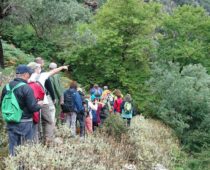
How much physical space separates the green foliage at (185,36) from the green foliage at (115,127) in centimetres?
2327

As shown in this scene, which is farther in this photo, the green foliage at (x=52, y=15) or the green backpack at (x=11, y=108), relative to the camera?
the green foliage at (x=52, y=15)

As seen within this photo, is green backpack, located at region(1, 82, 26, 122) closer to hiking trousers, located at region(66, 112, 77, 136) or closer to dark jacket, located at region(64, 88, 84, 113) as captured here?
dark jacket, located at region(64, 88, 84, 113)

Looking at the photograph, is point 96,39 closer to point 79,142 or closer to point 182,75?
point 182,75

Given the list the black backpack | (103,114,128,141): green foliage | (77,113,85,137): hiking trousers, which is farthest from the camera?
(103,114,128,141): green foliage

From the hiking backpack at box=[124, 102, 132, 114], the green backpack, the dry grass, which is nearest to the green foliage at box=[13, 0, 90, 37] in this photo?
the hiking backpack at box=[124, 102, 132, 114]

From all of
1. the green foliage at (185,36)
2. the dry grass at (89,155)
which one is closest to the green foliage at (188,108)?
the dry grass at (89,155)

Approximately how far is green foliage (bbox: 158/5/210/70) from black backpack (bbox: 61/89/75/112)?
81.7 feet

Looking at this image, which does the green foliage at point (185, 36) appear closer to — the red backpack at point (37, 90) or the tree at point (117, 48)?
the tree at point (117, 48)

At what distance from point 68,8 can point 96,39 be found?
371 centimetres

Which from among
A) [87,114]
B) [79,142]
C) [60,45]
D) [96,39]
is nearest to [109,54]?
[96,39]

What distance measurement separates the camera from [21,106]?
7445 millimetres

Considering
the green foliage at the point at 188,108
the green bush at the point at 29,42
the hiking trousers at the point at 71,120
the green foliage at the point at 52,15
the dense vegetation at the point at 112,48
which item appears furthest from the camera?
the green bush at the point at 29,42

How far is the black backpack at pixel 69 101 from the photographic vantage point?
1150cm

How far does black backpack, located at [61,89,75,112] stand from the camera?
11.5 m
